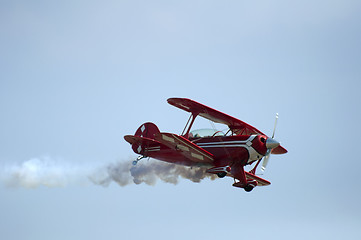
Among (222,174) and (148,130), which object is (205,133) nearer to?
(222,174)

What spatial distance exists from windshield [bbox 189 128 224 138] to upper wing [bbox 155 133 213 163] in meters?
1.12

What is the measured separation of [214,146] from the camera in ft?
115

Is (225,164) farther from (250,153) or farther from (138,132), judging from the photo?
(138,132)

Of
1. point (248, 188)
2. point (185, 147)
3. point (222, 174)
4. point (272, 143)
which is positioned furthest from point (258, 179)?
point (185, 147)

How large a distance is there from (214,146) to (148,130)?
4.11 metres

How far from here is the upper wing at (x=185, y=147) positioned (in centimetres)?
3372

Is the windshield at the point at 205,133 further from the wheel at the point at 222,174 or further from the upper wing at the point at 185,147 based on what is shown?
the wheel at the point at 222,174

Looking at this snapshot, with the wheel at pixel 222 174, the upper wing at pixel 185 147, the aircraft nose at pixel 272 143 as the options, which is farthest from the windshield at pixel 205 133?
the aircraft nose at pixel 272 143

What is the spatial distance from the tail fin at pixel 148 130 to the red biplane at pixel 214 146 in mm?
497

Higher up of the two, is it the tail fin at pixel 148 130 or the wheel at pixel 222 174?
the tail fin at pixel 148 130

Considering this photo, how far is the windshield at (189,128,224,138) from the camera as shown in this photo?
116ft

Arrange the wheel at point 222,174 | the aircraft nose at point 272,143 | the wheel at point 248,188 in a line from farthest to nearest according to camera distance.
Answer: the wheel at point 248,188 < the wheel at point 222,174 < the aircraft nose at point 272,143

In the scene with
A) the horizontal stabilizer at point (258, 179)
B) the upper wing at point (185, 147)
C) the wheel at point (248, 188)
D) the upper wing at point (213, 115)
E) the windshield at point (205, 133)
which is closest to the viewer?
the upper wing at point (185, 147)

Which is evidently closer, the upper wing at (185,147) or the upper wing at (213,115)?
the upper wing at (185,147)
